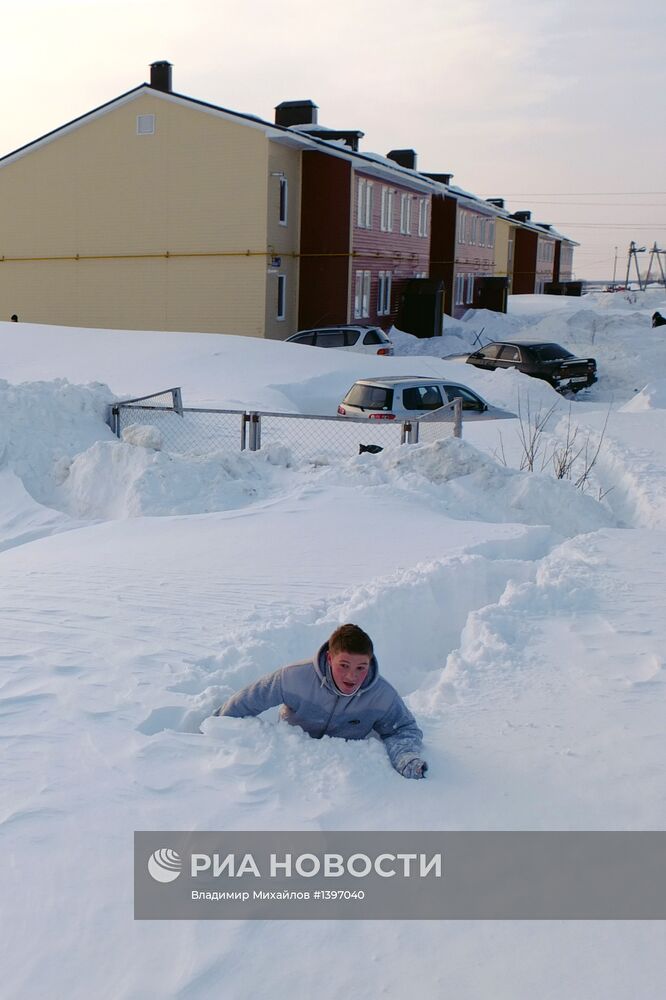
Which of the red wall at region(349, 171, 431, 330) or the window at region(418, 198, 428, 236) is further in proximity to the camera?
the window at region(418, 198, 428, 236)

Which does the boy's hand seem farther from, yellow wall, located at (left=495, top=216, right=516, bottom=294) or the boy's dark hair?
yellow wall, located at (left=495, top=216, right=516, bottom=294)

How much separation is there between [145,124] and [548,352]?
13910mm

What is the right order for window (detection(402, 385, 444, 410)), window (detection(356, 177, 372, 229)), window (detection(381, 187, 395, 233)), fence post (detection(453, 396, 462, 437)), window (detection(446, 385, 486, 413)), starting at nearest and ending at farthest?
fence post (detection(453, 396, 462, 437))
window (detection(402, 385, 444, 410))
window (detection(446, 385, 486, 413))
window (detection(356, 177, 372, 229))
window (detection(381, 187, 395, 233))

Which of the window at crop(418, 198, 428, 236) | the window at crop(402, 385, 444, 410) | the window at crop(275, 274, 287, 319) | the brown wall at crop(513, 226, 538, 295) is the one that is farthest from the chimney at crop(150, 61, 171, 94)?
the brown wall at crop(513, 226, 538, 295)

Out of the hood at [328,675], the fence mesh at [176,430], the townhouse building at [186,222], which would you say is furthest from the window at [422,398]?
the townhouse building at [186,222]

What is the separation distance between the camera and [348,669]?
4414 millimetres

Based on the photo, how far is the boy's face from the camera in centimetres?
438

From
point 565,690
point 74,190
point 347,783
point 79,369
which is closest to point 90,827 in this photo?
point 347,783

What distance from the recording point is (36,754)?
4.46 m

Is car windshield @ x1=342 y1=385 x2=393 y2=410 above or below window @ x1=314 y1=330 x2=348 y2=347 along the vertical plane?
below

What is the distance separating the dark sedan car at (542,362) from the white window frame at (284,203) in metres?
7.71

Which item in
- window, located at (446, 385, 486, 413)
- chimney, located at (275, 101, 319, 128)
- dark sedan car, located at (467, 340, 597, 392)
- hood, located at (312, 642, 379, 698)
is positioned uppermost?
chimney, located at (275, 101, 319, 128)

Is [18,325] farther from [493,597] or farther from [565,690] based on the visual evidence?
[565,690]

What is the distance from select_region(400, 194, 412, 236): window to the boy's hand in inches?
1311
